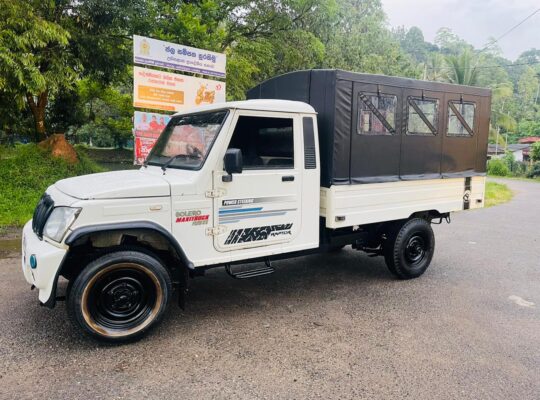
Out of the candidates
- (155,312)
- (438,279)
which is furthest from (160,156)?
(438,279)

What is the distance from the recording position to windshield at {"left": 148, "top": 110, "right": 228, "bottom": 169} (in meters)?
4.20

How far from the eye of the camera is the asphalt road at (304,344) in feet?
10.4

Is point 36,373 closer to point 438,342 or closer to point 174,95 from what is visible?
point 438,342

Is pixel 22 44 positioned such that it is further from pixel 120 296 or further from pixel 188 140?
pixel 120 296

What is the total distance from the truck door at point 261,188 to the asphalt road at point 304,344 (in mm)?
857

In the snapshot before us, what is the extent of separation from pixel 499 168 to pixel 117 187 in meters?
37.1

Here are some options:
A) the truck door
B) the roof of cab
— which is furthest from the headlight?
the roof of cab

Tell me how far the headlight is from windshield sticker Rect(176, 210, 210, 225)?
85cm

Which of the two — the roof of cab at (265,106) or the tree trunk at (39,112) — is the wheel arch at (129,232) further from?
the tree trunk at (39,112)

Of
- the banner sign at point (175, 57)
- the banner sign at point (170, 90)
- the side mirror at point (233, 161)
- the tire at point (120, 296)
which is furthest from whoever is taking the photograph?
the banner sign at point (170, 90)

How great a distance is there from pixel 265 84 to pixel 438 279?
359 centimetres

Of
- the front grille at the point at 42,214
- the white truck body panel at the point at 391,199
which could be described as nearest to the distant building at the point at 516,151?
the white truck body panel at the point at 391,199

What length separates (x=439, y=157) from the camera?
5.86 metres

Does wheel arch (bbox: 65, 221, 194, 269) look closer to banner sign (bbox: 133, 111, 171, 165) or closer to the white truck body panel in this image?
the white truck body panel
